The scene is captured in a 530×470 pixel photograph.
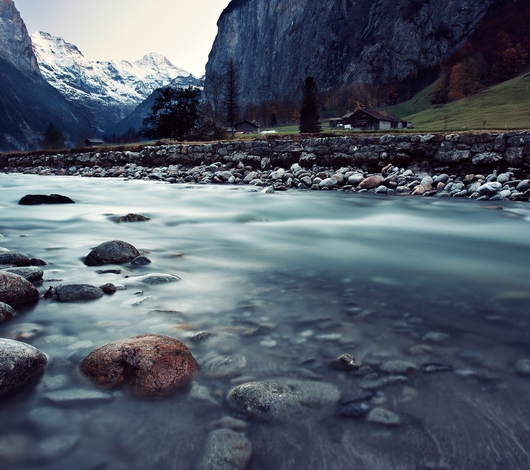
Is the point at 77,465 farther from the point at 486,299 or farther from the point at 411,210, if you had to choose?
the point at 411,210

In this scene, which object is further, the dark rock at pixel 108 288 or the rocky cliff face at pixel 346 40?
the rocky cliff face at pixel 346 40

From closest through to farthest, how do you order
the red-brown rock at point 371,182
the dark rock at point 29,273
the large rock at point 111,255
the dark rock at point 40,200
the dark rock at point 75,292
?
the dark rock at point 75,292 < the dark rock at point 29,273 < the large rock at point 111,255 < the dark rock at point 40,200 < the red-brown rock at point 371,182

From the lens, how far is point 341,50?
401ft

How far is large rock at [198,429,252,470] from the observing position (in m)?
1.55

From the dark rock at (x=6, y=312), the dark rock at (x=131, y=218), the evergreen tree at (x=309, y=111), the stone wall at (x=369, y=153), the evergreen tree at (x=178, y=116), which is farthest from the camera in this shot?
the evergreen tree at (x=309, y=111)

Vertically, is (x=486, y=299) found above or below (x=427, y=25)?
below

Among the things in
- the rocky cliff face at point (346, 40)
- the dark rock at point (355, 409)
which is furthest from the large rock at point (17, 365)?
the rocky cliff face at point (346, 40)

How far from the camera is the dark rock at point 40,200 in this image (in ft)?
30.3

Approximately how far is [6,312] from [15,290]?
301 mm

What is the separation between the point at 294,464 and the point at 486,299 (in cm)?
253

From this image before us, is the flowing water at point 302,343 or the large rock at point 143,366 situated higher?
the large rock at point 143,366

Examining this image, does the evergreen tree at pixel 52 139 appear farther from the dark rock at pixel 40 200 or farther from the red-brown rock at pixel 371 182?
the red-brown rock at pixel 371 182

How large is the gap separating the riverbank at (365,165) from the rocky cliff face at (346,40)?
108169 mm

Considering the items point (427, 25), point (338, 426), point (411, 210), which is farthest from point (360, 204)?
point (427, 25)
